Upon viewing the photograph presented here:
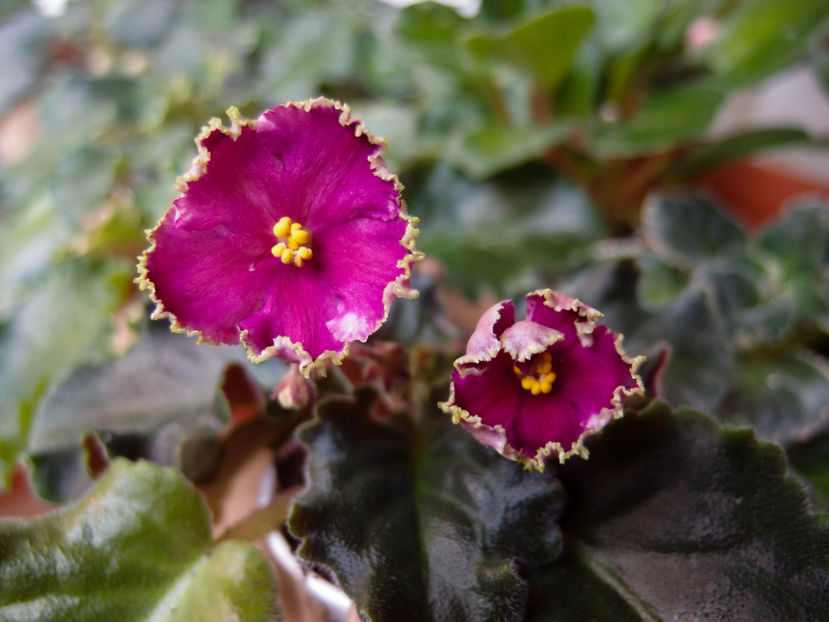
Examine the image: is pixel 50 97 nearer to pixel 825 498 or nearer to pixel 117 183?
pixel 117 183

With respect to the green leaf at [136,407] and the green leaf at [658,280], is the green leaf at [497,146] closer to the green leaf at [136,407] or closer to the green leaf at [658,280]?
the green leaf at [658,280]

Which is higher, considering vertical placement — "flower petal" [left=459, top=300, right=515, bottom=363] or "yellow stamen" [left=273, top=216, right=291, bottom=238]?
"yellow stamen" [left=273, top=216, right=291, bottom=238]

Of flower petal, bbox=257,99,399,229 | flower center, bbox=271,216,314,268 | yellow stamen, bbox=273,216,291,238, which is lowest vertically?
flower center, bbox=271,216,314,268

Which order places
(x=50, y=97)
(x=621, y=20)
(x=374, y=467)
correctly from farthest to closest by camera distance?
(x=50, y=97), (x=621, y=20), (x=374, y=467)

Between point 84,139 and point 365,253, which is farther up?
point 365,253

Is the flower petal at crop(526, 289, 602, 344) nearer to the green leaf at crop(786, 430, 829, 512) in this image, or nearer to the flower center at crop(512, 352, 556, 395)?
the flower center at crop(512, 352, 556, 395)

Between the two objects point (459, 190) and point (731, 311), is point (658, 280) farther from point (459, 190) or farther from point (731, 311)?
point (459, 190)

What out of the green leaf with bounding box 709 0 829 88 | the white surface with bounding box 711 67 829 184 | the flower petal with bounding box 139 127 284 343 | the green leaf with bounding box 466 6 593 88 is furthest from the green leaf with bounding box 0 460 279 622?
the white surface with bounding box 711 67 829 184

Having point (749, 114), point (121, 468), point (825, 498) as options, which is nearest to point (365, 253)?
point (121, 468)

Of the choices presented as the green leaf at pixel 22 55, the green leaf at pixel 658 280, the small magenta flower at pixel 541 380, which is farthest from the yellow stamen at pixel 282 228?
the green leaf at pixel 22 55
